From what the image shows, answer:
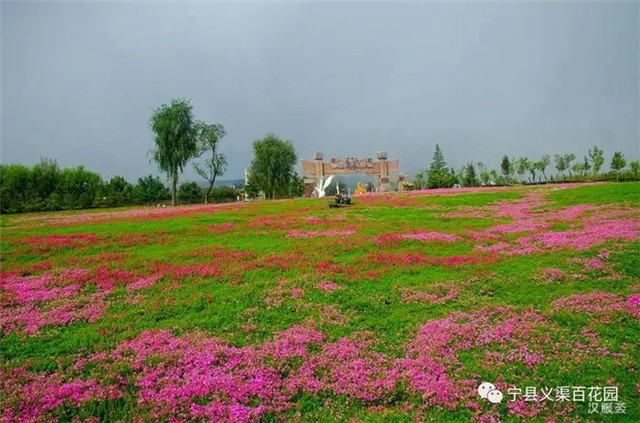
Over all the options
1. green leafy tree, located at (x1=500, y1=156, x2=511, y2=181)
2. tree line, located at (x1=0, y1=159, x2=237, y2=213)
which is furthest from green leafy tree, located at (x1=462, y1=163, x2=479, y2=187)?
tree line, located at (x1=0, y1=159, x2=237, y2=213)

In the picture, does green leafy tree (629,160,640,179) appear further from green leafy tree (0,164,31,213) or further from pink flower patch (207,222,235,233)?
green leafy tree (0,164,31,213)

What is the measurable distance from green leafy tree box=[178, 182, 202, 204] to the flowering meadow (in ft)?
201

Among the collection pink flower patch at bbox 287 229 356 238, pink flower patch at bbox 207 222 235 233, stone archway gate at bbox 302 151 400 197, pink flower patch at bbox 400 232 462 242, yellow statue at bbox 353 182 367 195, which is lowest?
pink flower patch at bbox 400 232 462 242

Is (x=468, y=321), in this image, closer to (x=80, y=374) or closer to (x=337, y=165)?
(x=80, y=374)

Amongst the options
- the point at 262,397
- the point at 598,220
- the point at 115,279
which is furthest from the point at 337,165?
the point at 262,397

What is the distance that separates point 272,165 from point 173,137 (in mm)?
19489

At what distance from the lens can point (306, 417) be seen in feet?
20.2

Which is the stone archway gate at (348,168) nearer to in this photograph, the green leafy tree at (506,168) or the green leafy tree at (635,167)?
the green leafy tree at (506,168)

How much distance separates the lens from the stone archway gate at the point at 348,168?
9306 cm

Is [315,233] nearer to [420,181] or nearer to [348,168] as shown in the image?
[348,168]

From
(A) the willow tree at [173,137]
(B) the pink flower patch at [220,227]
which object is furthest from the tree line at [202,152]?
(B) the pink flower patch at [220,227]

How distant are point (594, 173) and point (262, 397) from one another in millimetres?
87518

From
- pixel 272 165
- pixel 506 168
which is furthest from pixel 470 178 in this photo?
pixel 272 165

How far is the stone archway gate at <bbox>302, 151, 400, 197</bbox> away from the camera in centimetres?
9306
